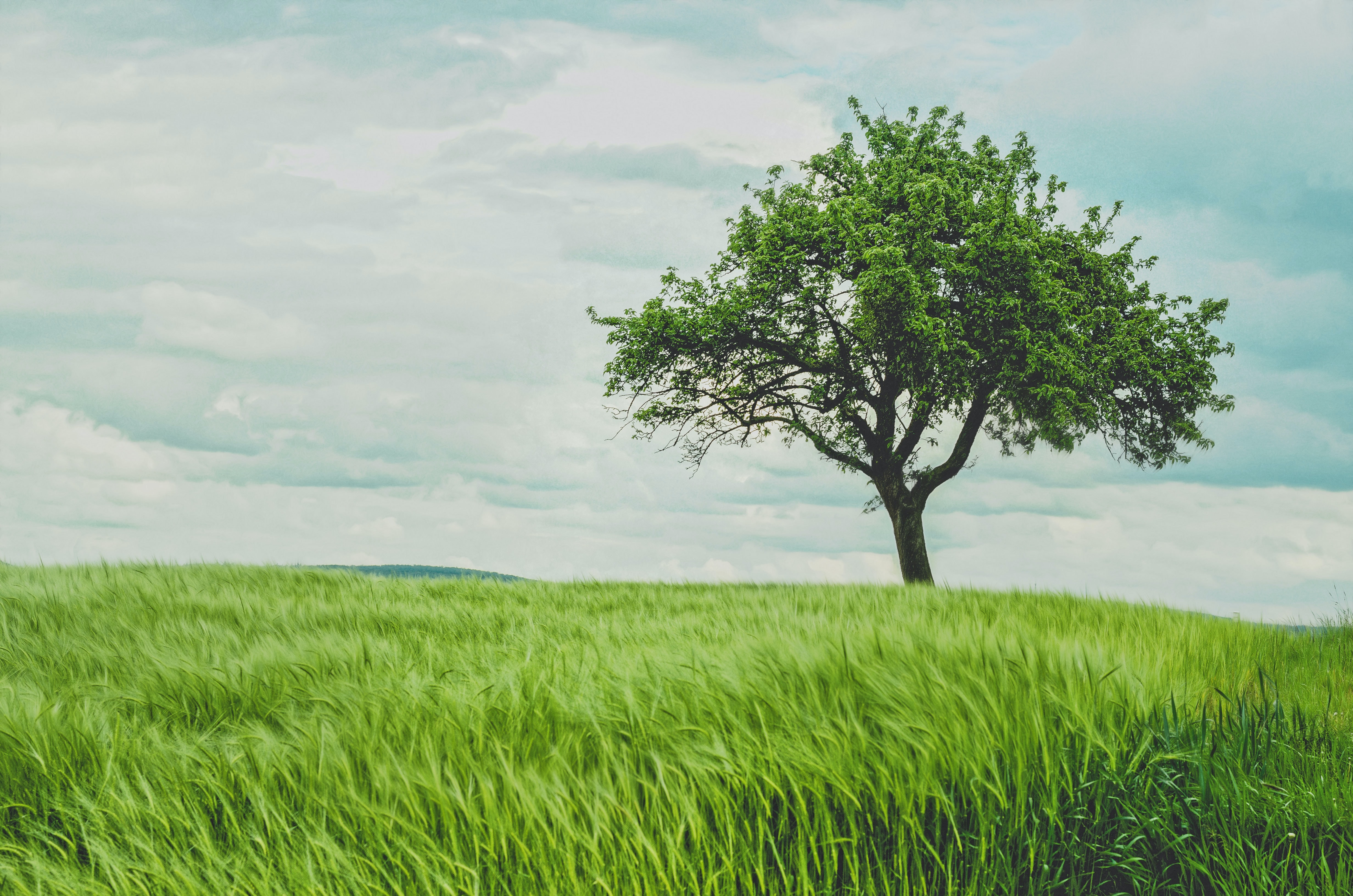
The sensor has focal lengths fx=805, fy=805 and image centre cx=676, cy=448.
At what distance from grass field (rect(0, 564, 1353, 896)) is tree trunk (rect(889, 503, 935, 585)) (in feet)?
49.3

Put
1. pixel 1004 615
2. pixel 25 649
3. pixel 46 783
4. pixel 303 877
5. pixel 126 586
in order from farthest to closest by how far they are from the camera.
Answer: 1. pixel 126 586
2. pixel 1004 615
3. pixel 25 649
4. pixel 46 783
5. pixel 303 877

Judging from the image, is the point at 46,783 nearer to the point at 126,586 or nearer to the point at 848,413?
the point at 126,586

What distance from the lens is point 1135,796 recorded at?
2.92 metres

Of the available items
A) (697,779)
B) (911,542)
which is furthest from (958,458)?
(697,779)

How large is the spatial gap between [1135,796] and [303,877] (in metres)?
2.84

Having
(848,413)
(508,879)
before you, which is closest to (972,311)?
(848,413)

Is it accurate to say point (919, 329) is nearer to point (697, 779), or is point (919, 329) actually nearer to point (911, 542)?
point (911, 542)

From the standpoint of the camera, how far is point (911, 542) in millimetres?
19188

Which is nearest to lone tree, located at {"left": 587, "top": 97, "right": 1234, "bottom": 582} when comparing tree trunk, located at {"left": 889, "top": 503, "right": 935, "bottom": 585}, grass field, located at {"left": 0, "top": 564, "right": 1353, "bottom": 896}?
tree trunk, located at {"left": 889, "top": 503, "right": 935, "bottom": 585}

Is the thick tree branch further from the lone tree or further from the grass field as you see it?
the grass field

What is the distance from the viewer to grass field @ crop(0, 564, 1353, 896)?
8.33 ft

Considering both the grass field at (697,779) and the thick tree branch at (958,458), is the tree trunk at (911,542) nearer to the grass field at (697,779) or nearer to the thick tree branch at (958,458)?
the thick tree branch at (958,458)

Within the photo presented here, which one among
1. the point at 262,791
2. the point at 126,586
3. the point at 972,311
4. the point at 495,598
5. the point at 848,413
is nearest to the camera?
the point at 262,791

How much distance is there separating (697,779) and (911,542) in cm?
1736
